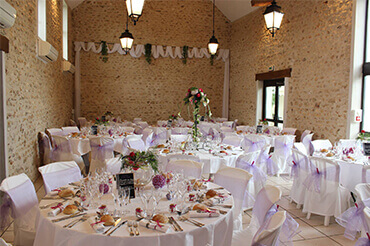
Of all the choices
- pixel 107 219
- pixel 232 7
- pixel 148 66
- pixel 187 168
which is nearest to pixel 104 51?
pixel 148 66

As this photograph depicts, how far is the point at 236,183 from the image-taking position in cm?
311

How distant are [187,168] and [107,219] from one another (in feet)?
5.22

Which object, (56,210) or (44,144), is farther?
(44,144)

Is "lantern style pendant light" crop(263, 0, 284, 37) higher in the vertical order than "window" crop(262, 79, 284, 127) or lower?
higher

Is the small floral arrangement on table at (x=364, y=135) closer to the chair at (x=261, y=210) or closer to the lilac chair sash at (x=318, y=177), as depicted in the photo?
the lilac chair sash at (x=318, y=177)

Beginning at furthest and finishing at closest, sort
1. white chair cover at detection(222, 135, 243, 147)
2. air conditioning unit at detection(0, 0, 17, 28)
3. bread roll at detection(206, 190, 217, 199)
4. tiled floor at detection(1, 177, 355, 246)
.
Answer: white chair cover at detection(222, 135, 243, 147)
air conditioning unit at detection(0, 0, 17, 28)
tiled floor at detection(1, 177, 355, 246)
bread roll at detection(206, 190, 217, 199)

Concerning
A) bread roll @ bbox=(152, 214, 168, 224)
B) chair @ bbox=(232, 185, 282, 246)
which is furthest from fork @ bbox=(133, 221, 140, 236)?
chair @ bbox=(232, 185, 282, 246)

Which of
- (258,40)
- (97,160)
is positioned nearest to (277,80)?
(258,40)

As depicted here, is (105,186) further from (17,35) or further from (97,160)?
(17,35)

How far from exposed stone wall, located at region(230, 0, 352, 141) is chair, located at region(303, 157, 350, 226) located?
9.83ft

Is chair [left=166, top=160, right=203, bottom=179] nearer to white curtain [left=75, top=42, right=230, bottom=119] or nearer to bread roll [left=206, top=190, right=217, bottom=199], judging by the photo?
bread roll [left=206, top=190, right=217, bottom=199]

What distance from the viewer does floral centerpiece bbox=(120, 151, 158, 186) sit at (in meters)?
2.66

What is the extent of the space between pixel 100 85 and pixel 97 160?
6.54 meters

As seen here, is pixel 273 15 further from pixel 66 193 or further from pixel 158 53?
pixel 158 53
